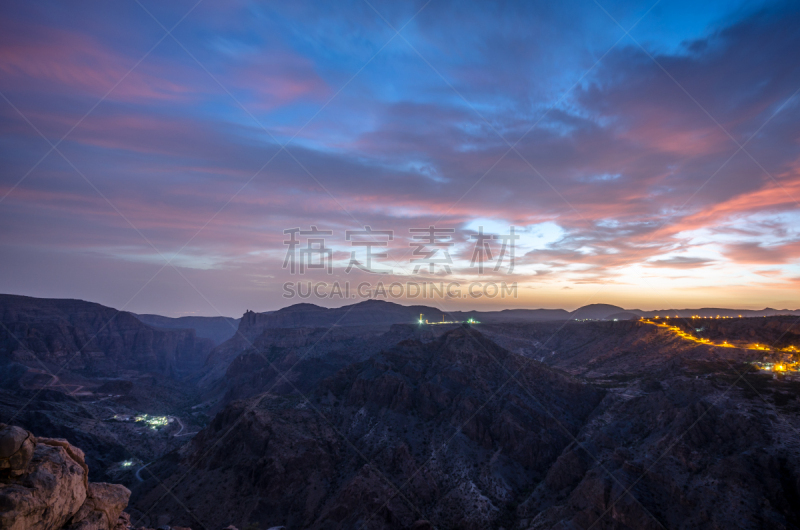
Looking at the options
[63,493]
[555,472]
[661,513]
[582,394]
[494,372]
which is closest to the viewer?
[63,493]

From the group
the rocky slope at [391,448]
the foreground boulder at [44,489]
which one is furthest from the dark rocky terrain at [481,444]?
the foreground boulder at [44,489]

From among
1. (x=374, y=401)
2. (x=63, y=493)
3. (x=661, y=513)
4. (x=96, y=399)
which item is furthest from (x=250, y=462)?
(x=96, y=399)

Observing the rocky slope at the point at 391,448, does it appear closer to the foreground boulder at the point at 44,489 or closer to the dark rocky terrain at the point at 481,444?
the dark rocky terrain at the point at 481,444

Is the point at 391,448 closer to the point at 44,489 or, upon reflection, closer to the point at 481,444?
the point at 481,444

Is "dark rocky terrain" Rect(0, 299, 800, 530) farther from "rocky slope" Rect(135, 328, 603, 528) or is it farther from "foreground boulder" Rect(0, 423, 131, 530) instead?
"foreground boulder" Rect(0, 423, 131, 530)

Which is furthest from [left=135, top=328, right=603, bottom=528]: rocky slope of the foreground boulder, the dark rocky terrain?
the foreground boulder

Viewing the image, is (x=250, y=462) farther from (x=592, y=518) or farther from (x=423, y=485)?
(x=592, y=518)
